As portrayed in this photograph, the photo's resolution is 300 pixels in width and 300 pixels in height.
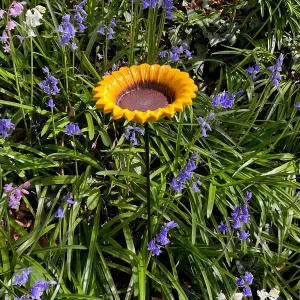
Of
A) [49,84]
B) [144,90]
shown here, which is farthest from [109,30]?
[144,90]

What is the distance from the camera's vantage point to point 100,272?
9.26 feet

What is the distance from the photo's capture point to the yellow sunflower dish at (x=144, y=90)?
207 cm

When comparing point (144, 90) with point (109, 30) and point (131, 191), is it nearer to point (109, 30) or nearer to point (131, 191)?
point (131, 191)

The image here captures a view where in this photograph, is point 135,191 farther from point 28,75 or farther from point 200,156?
point 28,75

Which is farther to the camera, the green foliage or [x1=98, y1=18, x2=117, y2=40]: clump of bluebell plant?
[x1=98, y1=18, x2=117, y2=40]: clump of bluebell plant

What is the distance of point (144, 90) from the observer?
7.70 ft

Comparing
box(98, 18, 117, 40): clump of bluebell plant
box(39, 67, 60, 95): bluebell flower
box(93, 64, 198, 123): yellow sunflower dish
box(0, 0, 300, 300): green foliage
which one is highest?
box(93, 64, 198, 123): yellow sunflower dish

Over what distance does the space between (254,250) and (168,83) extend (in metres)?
1.29

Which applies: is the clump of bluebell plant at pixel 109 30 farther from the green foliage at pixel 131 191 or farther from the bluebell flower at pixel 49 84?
the bluebell flower at pixel 49 84

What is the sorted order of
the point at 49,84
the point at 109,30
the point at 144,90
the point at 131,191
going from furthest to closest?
the point at 109,30 < the point at 131,191 < the point at 49,84 < the point at 144,90

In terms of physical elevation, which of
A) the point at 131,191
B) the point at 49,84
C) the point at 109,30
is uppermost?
the point at 109,30

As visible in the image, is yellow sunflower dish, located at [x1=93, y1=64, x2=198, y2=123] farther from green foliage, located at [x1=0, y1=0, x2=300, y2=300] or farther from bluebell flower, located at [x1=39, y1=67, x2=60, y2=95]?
bluebell flower, located at [x1=39, y1=67, x2=60, y2=95]

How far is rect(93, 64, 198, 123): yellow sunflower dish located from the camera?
2072 mm

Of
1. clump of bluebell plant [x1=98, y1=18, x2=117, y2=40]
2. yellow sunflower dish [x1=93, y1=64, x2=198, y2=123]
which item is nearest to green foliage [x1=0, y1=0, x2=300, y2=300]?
clump of bluebell plant [x1=98, y1=18, x2=117, y2=40]
